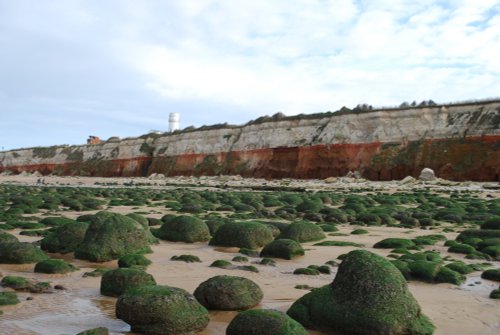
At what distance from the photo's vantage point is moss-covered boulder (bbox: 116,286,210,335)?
6.46 metres

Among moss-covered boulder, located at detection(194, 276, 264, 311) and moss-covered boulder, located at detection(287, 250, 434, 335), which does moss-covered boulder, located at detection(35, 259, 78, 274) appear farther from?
moss-covered boulder, located at detection(287, 250, 434, 335)

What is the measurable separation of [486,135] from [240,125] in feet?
109

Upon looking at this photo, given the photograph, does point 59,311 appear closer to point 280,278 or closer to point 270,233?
point 280,278

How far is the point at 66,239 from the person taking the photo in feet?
38.2

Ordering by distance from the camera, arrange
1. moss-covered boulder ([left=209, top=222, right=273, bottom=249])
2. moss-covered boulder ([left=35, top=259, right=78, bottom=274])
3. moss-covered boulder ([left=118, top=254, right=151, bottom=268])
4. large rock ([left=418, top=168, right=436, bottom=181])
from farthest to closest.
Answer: large rock ([left=418, top=168, right=436, bottom=181]) → moss-covered boulder ([left=209, top=222, right=273, bottom=249]) → moss-covered boulder ([left=118, top=254, right=151, bottom=268]) → moss-covered boulder ([left=35, top=259, right=78, bottom=274])

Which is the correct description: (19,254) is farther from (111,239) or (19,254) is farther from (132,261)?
(132,261)

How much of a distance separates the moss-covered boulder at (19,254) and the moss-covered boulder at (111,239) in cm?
91

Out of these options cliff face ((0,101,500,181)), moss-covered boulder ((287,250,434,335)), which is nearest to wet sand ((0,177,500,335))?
moss-covered boulder ((287,250,434,335))

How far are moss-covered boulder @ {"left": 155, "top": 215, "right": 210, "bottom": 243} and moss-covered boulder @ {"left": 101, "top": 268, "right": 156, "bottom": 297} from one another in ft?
17.7

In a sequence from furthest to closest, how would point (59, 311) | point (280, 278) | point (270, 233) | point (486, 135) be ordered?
1. point (486, 135)
2. point (270, 233)
3. point (280, 278)
4. point (59, 311)

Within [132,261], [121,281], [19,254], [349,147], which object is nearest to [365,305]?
[121,281]

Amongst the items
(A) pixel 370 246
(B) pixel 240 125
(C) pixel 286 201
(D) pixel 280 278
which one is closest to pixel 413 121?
(B) pixel 240 125

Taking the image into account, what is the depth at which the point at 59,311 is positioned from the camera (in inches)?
280

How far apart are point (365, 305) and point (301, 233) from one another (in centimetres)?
716
